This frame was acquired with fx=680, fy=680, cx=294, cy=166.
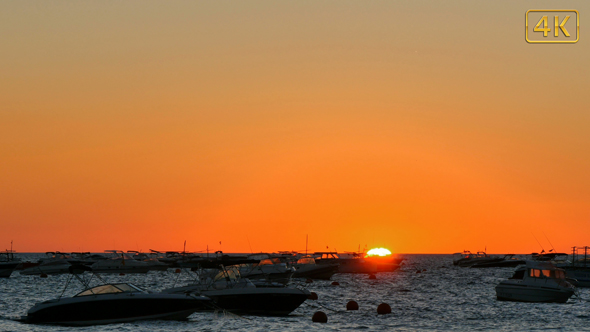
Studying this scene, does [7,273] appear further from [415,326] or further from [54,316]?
[415,326]

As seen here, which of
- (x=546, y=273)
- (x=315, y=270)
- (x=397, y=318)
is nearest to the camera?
(x=397, y=318)

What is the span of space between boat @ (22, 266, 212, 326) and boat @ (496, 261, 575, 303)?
2910 cm

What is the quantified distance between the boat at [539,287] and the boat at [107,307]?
2910 cm

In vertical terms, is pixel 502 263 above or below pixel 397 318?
above

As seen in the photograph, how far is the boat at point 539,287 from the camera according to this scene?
52.8m

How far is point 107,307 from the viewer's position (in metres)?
36.4

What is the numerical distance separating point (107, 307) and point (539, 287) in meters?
33.4

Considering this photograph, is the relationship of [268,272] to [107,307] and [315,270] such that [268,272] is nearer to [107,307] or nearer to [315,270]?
[315,270]

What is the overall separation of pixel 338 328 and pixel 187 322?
895 cm

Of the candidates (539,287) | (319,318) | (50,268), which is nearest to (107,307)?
Answer: (319,318)

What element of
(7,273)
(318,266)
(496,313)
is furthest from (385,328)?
(7,273)

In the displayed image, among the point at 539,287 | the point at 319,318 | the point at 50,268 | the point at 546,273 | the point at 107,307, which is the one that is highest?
the point at 50,268

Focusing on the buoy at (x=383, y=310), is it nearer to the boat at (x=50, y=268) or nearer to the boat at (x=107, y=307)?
the boat at (x=107, y=307)

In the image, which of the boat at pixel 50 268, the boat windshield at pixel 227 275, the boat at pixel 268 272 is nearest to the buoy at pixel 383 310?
the boat windshield at pixel 227 275
